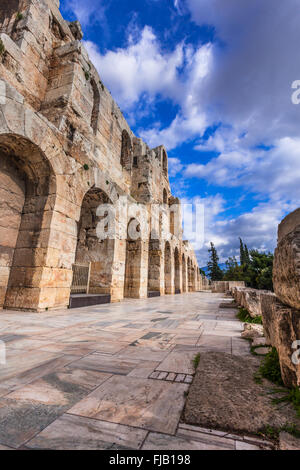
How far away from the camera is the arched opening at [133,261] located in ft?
34.6

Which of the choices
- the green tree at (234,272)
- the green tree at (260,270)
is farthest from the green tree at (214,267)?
the green tree at (260,270)

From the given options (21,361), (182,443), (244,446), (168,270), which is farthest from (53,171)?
(168,270)

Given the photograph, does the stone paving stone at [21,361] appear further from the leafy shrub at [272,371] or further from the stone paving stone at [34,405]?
the leafy shrub at [272,371]

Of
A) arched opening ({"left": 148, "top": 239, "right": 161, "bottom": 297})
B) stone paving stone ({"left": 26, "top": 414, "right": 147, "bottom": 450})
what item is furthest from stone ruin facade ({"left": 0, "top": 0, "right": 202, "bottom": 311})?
stone paving stone ({"left": 26, "top": 414, "right": 147, "bottom": 450})

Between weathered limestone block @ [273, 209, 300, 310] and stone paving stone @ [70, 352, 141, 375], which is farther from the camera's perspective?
stone paving stone @ [70, 352, 141, 375]

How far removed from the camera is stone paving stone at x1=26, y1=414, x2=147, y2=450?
3.18 feet

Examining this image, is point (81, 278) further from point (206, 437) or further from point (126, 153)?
point (126, 153)

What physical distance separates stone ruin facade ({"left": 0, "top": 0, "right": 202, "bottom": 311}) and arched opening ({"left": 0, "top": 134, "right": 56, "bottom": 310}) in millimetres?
25

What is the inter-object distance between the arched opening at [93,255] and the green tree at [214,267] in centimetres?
4659

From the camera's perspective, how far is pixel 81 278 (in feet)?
26.1

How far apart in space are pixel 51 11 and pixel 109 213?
25.6ft

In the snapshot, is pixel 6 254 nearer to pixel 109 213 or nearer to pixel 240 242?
pixel 109 213

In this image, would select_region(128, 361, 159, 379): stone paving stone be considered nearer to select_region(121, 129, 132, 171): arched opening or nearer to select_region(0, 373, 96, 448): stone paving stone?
select_region(0, 373, 96, 448): stone paving stone

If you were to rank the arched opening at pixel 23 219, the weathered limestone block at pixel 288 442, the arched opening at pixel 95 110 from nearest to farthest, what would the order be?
the weathered limestone block at pixel 288 442, the arched opening at pixel 23 219, the arched opening at pixel 95 110
